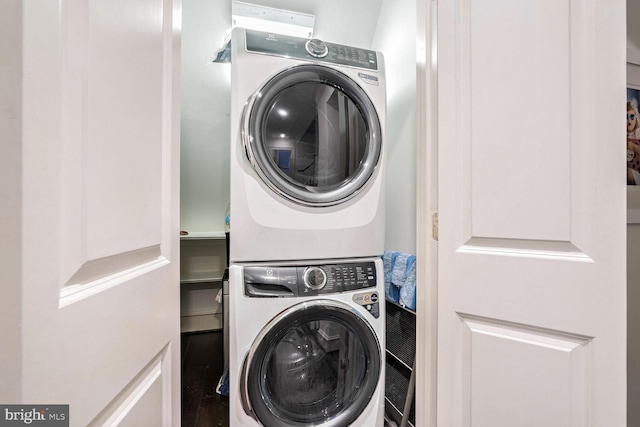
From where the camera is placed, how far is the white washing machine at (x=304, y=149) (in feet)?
3.33


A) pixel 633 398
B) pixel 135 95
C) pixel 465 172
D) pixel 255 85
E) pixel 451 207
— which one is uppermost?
pixel 255 85

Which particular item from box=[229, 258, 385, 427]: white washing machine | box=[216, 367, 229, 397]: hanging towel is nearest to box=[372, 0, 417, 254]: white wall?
box=[229, 258, 385, 427]: white washing machine

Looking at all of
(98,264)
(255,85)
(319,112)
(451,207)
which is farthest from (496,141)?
(98,264)

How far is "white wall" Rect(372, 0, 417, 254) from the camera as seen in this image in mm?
1377

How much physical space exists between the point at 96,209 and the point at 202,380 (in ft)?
5.61

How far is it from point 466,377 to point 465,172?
0.62 m

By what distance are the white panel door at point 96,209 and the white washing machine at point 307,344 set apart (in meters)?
0.33

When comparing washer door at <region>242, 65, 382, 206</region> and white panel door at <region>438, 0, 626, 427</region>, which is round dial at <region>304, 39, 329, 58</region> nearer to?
washer door at <region>242, 65, 382, 206</region>

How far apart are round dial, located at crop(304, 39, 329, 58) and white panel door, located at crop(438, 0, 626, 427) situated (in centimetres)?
44

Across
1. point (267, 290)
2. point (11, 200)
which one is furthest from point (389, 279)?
point (11, 200)

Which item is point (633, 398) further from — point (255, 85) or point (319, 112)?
point (255, 85)

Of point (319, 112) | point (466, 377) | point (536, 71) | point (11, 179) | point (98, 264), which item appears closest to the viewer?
point (11, 179)

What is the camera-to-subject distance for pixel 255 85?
1.02 meters

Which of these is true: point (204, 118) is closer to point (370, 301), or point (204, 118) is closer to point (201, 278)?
point (201, 278)
